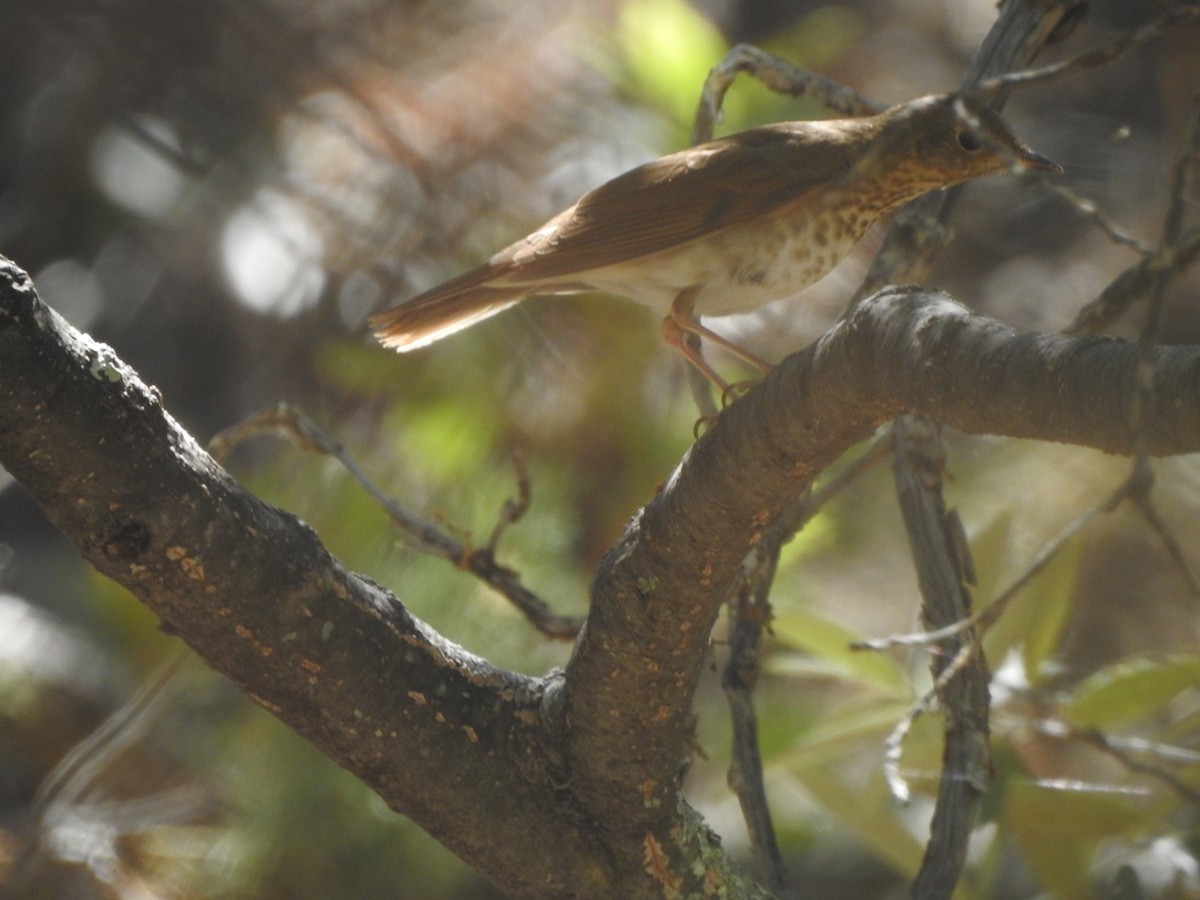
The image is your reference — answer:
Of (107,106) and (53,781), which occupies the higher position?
(107,106)

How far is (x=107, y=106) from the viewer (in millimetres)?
3043

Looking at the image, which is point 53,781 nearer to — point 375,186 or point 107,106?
point 375,186

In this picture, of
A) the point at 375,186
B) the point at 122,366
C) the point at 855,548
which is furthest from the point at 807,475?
the point at 855,548

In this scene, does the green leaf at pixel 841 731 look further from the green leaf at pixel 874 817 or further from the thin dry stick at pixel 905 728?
the thin dry stick at pixel 905 728

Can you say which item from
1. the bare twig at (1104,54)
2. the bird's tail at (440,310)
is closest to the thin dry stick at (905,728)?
the bare twig at (1104,54)

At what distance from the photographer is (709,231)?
1.60 m

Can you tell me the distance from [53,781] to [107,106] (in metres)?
1.95

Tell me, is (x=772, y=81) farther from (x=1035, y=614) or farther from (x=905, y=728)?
(x=905, y=728)

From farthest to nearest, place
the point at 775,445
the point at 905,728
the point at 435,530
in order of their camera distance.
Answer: the point at 435,530, the point at 775,445, the point at 905,728

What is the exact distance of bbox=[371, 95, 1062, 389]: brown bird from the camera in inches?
61.9

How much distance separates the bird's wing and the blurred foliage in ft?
1.17

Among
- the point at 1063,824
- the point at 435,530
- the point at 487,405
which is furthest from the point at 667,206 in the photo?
the point at 1063,824

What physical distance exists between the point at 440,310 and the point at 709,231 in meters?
0.35

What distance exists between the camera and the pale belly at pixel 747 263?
1614mm
